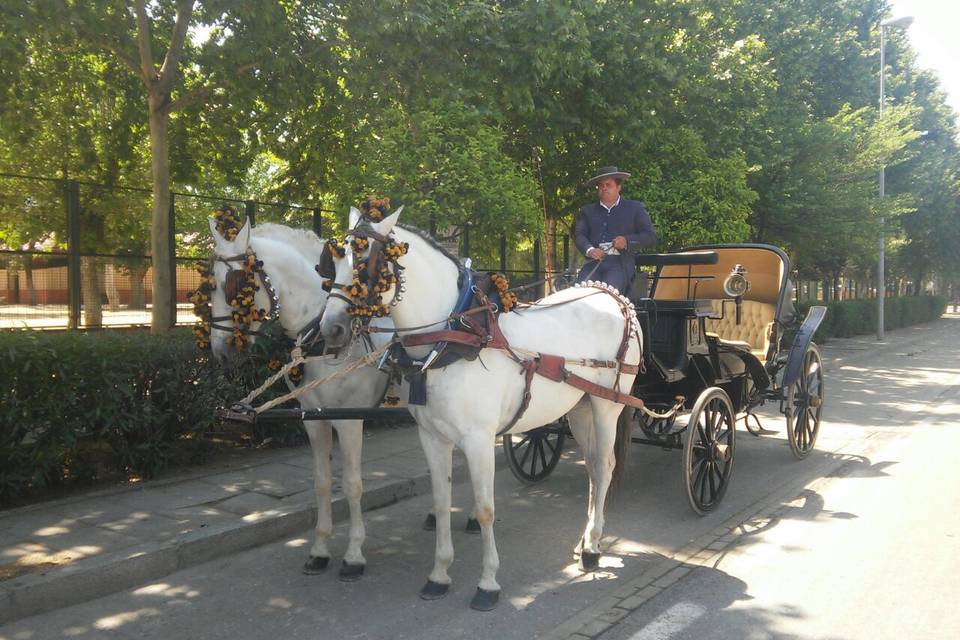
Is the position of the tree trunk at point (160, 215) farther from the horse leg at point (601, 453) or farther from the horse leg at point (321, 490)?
the horse leg at point (601, 453)

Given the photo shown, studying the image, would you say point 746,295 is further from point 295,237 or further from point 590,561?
point 295,237

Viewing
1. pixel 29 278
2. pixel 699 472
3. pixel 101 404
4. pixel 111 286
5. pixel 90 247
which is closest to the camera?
pixel 699 472

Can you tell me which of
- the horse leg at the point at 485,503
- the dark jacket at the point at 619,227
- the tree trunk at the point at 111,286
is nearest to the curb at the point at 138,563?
the horse leg at the point at 485,503

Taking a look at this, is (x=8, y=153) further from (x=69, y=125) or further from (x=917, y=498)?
(x=917, y=498)

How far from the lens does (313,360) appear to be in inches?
175

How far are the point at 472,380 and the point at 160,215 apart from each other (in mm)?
5834

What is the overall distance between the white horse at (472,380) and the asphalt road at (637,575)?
30 centimetres

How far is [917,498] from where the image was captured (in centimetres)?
599

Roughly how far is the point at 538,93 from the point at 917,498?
26.7ft

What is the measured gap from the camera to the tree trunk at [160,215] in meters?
8.27

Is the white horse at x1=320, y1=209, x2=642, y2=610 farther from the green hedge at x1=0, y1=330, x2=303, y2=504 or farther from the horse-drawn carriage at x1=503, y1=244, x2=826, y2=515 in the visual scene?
the green hedge at x1=0, y1=330, x2=303, y2=504

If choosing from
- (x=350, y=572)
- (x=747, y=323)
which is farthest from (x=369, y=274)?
(x=747, y=323)

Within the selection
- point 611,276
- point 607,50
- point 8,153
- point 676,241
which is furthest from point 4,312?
point 676,241

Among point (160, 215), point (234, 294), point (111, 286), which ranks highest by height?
point (160, 215)
